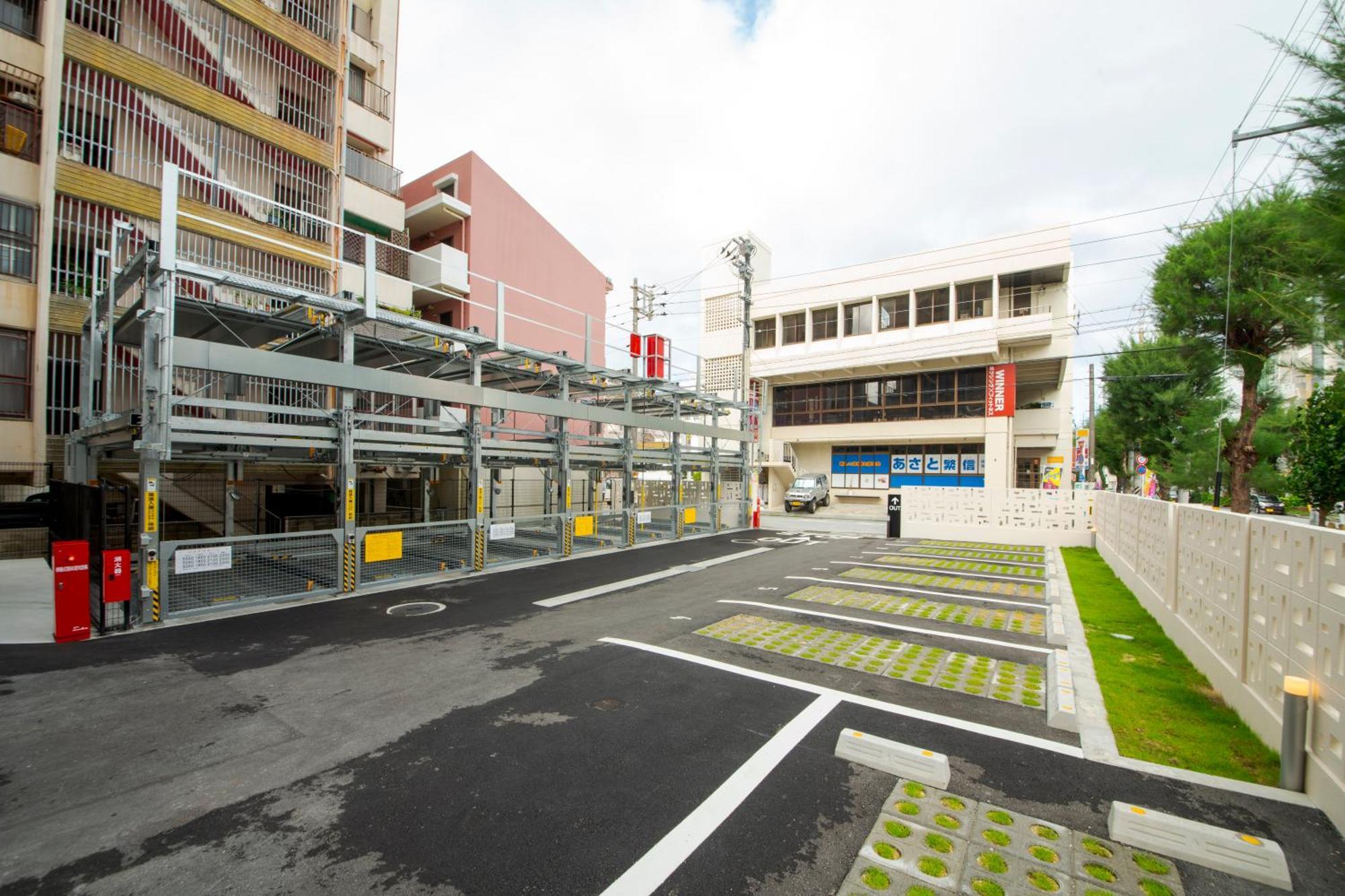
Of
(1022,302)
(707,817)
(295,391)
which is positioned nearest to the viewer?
(707,817)

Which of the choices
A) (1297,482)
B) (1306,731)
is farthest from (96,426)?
(1297,482)

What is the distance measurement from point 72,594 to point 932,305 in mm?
35896

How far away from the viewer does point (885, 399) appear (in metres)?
34.7

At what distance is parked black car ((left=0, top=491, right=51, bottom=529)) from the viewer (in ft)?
41.4

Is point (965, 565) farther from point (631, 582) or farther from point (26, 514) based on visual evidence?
point (26, 514)

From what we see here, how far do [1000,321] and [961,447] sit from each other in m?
7.26

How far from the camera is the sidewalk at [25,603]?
7.29 m

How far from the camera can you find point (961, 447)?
32.5 m

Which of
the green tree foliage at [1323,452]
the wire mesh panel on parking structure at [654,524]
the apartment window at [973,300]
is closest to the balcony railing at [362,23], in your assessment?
the wire mesh panel on parking structure at [654,524]

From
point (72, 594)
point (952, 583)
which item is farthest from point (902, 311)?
point (72, 594)

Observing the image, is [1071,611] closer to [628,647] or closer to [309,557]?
[628,647]

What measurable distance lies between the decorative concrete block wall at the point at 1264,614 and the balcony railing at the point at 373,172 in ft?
83.6

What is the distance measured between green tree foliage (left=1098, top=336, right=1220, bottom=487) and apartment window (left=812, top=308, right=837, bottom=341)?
14579 mm

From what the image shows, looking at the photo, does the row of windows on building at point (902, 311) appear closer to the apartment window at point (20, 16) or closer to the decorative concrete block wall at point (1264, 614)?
the decorative concrete block wall at point (1264, 614)
